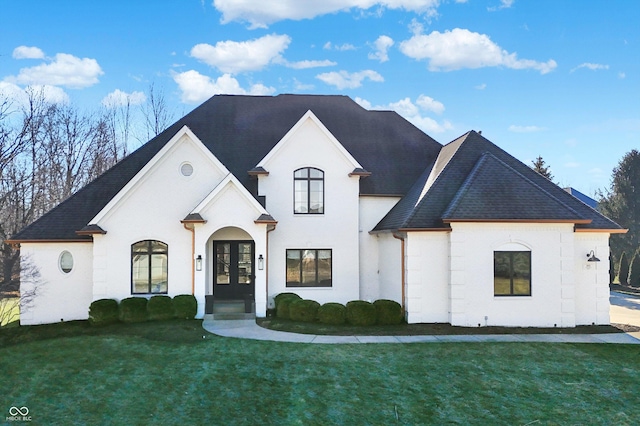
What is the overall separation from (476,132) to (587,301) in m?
8.31

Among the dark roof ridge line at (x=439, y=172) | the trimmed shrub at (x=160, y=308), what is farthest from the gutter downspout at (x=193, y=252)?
the dark roof ridge line at (x=439, y=172)

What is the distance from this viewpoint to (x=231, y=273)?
1883cm

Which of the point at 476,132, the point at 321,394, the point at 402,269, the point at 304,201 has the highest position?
the point at 476,132

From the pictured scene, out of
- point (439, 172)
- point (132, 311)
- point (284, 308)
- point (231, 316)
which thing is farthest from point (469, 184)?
point (132, 311)

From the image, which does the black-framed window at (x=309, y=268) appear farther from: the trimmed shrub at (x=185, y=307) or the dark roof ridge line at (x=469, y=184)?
the dark roof ridge line at (x=469, y=184)

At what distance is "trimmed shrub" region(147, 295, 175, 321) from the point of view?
15.9m

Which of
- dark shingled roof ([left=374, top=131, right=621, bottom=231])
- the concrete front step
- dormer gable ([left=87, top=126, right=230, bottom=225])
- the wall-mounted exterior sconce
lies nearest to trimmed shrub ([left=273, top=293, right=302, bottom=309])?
the concrete front step

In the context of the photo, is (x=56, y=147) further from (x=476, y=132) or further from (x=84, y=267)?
(x=476, y=132)

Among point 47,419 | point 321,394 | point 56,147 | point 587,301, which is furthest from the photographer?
point 56,147

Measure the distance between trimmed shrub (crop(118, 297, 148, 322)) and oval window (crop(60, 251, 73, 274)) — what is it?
2.98 metres

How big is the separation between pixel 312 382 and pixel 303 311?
6.53 metres

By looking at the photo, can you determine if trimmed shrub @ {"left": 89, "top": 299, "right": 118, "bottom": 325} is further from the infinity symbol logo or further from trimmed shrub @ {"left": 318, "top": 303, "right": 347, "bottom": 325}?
the infinity symbol logo

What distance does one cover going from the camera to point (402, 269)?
52.5 ft

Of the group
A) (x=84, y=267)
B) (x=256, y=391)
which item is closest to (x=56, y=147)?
(x=84, y=267)
